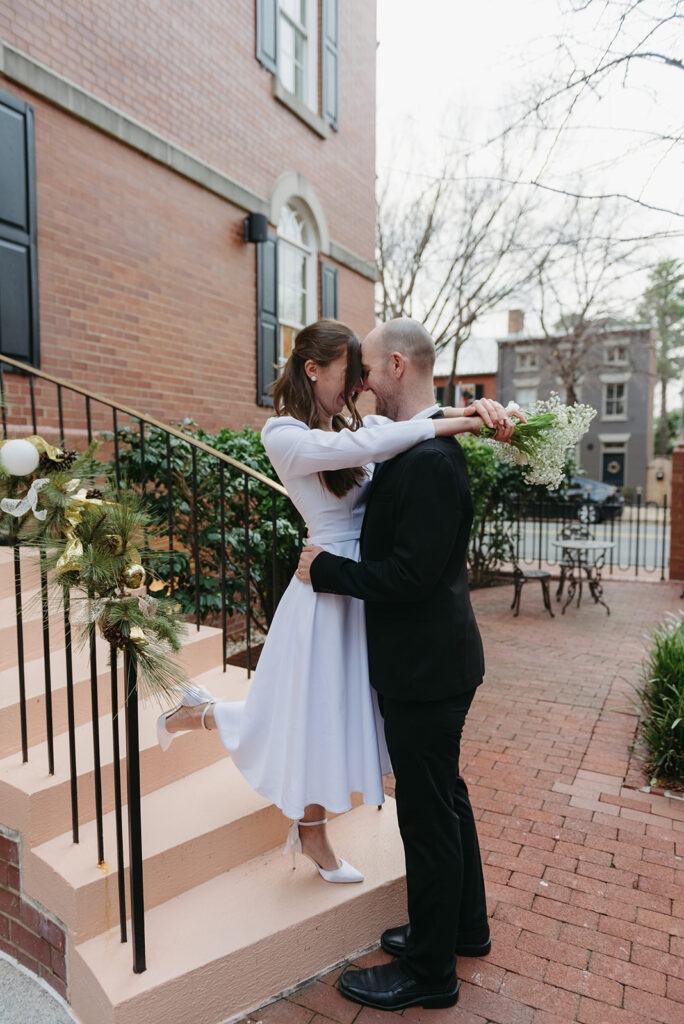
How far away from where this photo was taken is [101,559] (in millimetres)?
1772

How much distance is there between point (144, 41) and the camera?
5.63 meters

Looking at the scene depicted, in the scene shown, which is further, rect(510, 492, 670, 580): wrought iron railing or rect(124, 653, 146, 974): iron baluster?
rect(510, 492, 670, 580): wrought iron railing

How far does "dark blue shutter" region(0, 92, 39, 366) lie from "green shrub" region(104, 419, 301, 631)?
93 centimetres

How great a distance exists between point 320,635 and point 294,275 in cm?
709

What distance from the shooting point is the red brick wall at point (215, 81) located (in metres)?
5.01

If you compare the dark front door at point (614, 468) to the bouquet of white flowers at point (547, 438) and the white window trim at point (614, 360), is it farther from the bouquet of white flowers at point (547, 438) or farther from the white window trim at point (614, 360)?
the bouquet of white flowers at point (547, 438)

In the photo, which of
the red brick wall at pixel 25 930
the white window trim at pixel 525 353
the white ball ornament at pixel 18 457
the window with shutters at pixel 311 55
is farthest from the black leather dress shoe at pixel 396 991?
the white window trim at pixel 525 353

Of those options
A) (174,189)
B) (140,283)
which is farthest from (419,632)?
(174,189)

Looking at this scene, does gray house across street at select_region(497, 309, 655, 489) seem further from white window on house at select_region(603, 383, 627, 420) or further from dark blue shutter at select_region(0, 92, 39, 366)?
dark blue shutter at select_region(0, 92, 39, 366)

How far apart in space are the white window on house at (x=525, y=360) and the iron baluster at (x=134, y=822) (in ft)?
115

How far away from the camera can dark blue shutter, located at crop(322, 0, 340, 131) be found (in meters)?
8.21

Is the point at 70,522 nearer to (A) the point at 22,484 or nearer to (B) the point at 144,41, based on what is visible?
(A) the point at 22,484

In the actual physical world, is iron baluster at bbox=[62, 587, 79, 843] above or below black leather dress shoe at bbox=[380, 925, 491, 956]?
above

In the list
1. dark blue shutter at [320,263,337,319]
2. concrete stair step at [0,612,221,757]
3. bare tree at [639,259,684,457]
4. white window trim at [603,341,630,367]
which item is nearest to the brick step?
concrete stair step at [0,612,221,757]
